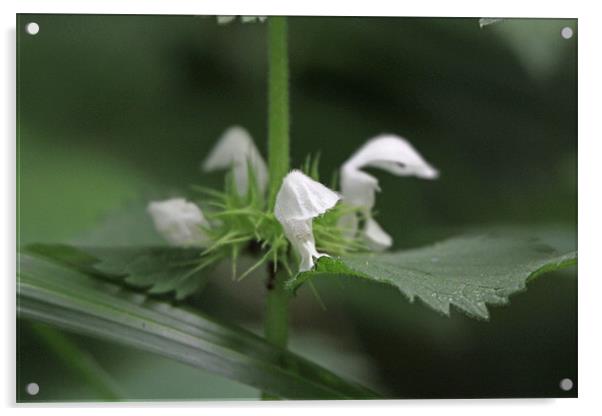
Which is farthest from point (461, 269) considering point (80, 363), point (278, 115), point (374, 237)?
point (80, 363)

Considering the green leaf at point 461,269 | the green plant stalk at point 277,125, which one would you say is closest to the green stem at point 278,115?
the green plant stalk at point 277,125

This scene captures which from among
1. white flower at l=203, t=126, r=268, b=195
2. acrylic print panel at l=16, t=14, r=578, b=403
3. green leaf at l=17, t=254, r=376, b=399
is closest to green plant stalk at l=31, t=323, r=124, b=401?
acrylic print panel at l=16, t=14, r=578, b=403

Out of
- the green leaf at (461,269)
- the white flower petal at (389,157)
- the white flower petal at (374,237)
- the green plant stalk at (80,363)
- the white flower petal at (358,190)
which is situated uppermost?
the white flower petal at (389,157)

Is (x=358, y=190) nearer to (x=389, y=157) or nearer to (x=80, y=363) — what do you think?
(x=389, y=157)

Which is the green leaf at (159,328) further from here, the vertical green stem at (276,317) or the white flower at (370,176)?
the white flower at (370,176)

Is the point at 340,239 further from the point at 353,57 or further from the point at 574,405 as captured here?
the point at 353,57

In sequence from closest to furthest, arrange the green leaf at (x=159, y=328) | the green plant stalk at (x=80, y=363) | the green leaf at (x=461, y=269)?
the green leaf at (x=461, y=269), the green leaf at (x=159, y=328), the green plant stalk at (x=80, y=363)
